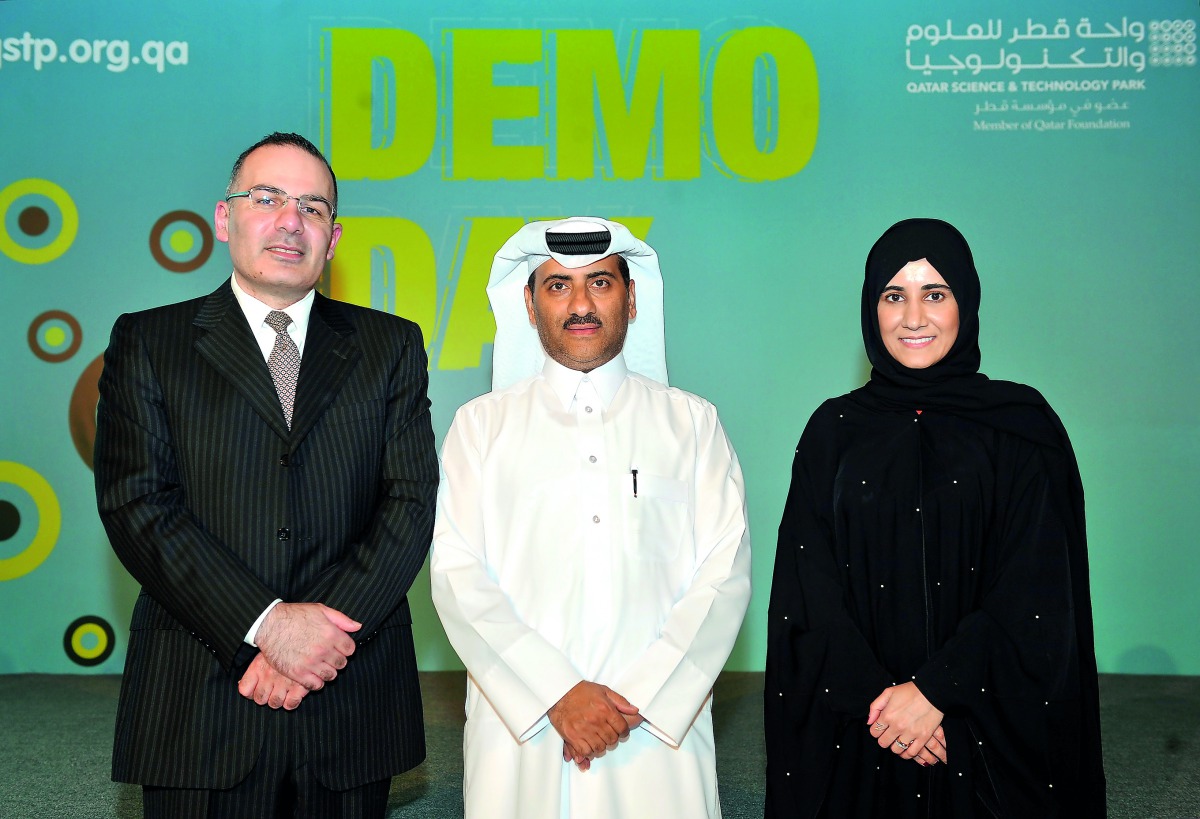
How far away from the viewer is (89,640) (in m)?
5.44

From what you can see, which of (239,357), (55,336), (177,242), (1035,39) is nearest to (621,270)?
(239,357)

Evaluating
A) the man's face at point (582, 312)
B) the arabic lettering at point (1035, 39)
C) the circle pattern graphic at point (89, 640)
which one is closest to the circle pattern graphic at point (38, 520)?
the circle pattern graphic at point (89, 640)

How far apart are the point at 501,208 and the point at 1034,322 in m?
2.78

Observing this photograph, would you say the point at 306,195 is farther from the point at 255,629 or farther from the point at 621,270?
the point at 255,629

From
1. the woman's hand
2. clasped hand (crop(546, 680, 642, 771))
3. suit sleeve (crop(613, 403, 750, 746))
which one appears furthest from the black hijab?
clasped hand (crop(546, 680, 642, 771))

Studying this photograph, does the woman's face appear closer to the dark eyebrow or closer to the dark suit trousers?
the dark eyebrow

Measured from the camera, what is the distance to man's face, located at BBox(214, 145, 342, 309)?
7.36 feet

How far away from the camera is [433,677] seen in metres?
5.35

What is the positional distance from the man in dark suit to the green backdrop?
3.14 meters

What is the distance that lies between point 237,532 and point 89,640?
395 cm

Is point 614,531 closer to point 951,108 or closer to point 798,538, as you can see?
point 798,538

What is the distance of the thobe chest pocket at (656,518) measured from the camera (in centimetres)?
238

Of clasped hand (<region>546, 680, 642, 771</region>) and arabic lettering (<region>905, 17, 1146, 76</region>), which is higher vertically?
arabic lettering (<region>905, 17, 1146, 76</region>)

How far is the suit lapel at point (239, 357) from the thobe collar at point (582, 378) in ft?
2.25
